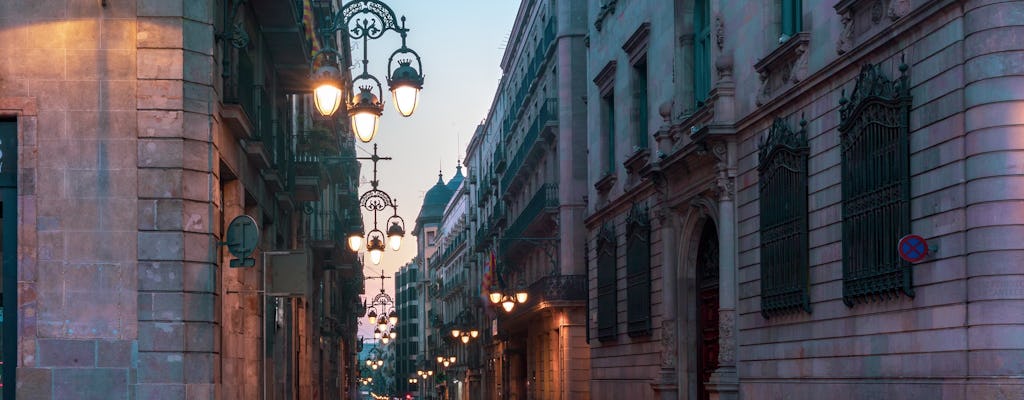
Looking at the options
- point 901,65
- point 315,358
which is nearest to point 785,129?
point 901,65

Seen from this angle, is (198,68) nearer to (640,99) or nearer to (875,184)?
(875,184)

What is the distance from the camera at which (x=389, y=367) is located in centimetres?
19812

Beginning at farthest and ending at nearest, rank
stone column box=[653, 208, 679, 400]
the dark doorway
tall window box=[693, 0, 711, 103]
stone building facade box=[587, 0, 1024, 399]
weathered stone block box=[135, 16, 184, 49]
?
stone column box=[653, 208, 679, 400] < tall window box=[693, 0, 711, 103] < weathered stone block box=[135, 16, 184, 49] < the dark doorway < stone building facade box=[587, 0, 1024, 399]

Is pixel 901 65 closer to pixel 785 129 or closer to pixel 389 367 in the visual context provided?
pixel 785 129

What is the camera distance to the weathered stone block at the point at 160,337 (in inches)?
576

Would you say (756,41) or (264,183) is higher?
(756,41)

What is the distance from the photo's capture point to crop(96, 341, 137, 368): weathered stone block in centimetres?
A: 1455

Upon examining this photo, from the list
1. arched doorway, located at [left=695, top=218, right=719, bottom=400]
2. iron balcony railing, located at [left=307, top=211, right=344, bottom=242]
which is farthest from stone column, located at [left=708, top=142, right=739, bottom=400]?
iron balcony railing, located at [left=307, top=211, right=344, bottom=242]

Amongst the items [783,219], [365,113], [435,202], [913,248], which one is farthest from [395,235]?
[435,202]

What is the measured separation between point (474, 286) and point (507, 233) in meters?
22.8

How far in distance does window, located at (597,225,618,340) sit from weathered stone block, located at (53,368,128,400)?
1806 centimetres

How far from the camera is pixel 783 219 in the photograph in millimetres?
19953

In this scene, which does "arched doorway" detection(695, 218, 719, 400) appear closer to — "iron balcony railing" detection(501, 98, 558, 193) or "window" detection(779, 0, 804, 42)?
"window" detection(779, 0, 804, 42)

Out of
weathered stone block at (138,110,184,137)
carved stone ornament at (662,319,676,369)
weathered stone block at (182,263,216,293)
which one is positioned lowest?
carved stone ornament at (662,319,676,369)
